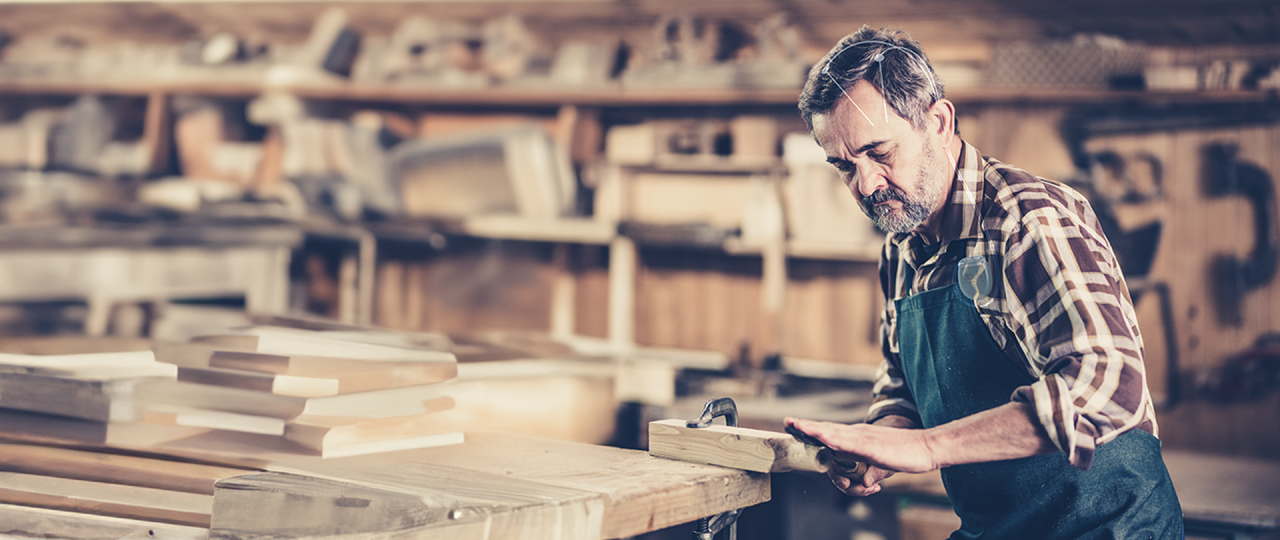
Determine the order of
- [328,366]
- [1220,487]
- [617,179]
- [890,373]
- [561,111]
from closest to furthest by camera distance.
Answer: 1. [328,366]
2. [890,373]
3. [1220,487]
4. [617,179]
5. [561,111]

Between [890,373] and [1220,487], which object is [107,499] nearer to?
[890,373]

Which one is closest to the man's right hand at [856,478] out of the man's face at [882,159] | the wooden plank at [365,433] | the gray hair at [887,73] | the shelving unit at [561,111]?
the man's face at [882,159]

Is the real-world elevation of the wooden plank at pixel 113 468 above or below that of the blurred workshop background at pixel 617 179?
below

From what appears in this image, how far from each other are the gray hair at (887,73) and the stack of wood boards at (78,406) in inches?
45.5

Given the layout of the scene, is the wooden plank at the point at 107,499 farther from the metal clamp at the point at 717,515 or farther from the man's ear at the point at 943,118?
the man's ear at the point at 943,118

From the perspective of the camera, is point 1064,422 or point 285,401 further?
point 285,401

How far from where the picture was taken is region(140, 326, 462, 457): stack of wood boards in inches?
51.5

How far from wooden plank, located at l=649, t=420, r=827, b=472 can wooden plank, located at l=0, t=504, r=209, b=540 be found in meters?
0.66

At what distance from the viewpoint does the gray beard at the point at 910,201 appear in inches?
54.6

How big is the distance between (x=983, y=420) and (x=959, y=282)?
0.30 meters

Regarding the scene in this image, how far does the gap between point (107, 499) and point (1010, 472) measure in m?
1.37

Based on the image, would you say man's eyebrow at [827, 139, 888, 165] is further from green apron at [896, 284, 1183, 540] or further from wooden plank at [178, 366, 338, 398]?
wooden plank at [178, 366, 338, 398]

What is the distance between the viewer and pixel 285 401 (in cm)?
134

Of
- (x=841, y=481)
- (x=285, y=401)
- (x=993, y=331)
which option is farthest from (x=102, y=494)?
(x=993, y=331)
